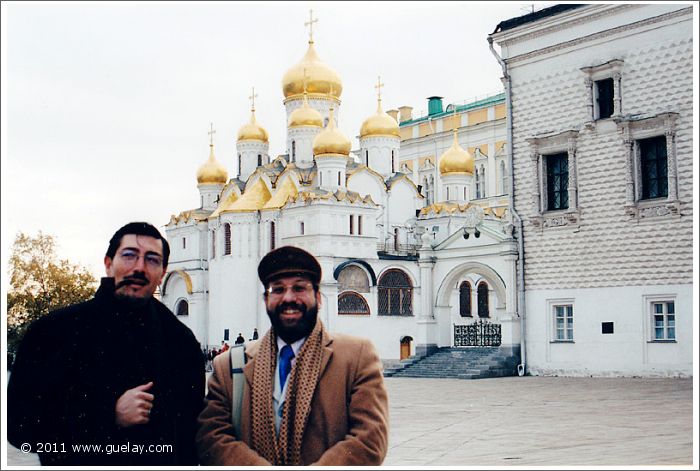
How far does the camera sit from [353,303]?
58.2ft

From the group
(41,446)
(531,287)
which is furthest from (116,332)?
(531,287)

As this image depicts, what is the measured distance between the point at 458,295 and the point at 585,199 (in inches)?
353

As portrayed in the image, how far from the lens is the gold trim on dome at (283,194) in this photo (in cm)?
1825

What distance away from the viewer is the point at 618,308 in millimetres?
13539

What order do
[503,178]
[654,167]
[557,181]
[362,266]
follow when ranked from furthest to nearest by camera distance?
[503,178], [362,266], [557,181], [654,167]

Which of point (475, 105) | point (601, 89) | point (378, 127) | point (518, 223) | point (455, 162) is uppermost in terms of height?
point (475, 105)

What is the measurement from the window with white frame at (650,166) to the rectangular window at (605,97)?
0.40 meters

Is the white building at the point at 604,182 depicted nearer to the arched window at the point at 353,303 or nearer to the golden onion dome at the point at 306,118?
the arched window at the point at 353,303

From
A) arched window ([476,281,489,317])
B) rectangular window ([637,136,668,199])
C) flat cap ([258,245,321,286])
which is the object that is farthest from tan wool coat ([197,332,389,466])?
arched window ([476,281,489,317])

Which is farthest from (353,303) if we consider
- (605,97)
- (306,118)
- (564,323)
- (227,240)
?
(306,118)

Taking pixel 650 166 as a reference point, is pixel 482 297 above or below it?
below

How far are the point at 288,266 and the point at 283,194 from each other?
15.8 meters

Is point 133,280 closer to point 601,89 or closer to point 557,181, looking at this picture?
point 601,89

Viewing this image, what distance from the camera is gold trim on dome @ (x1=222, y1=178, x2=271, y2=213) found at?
17.1 m
